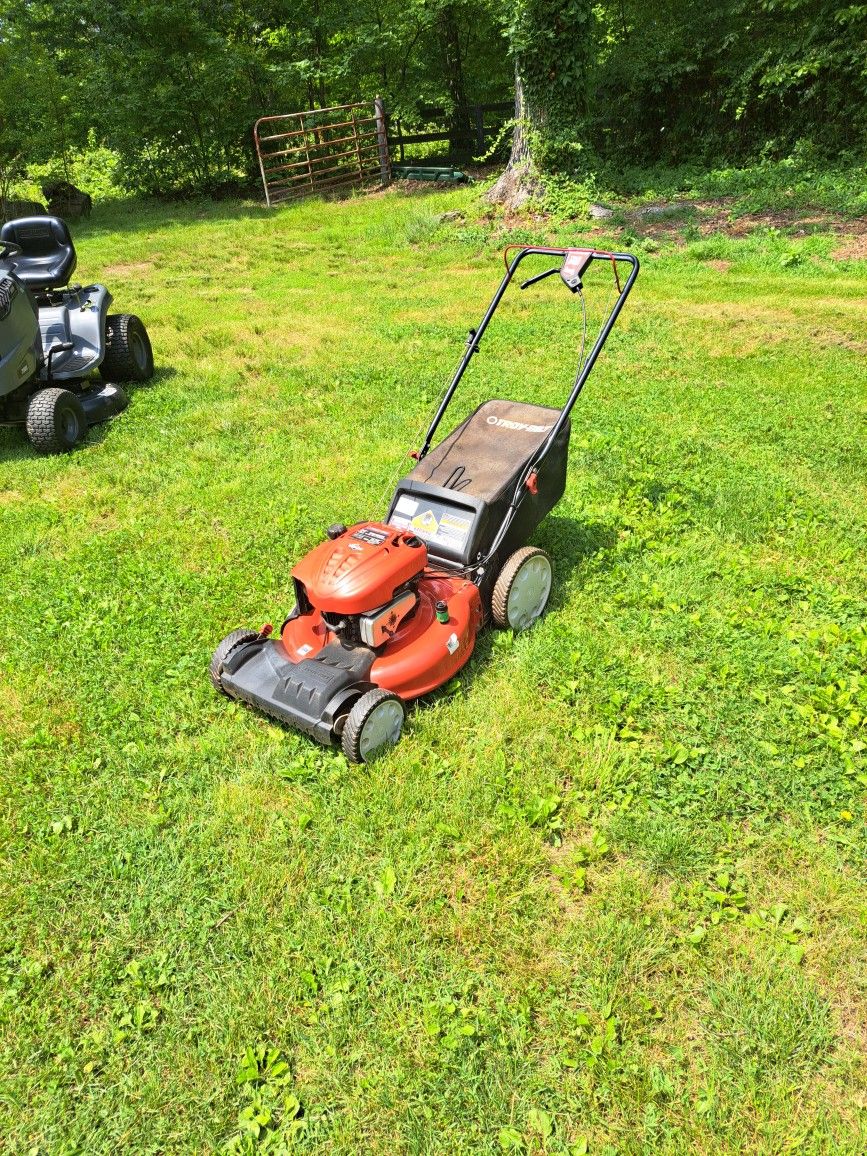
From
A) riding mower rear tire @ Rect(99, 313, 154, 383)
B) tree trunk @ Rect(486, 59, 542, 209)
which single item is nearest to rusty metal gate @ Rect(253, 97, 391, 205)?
tree trunk @ Rect(486, 59, 542, 209)

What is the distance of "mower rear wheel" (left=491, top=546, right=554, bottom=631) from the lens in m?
4.11

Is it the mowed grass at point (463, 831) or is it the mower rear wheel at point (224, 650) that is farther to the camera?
the mower rear wheel at point (224, 650)

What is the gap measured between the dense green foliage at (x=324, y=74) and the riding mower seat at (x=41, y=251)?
11803 mm

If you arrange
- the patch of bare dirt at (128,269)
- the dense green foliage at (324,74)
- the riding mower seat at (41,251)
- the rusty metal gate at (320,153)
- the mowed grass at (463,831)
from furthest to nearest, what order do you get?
1. the rusty metal gate at (320,153)
2. the dense green foliage at (324,74)
3. the patch of bare dirt at (128,269)
4. the riding mower seat at (41,251)
5. the mowed grass at (463,831)

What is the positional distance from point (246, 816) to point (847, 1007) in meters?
2.22

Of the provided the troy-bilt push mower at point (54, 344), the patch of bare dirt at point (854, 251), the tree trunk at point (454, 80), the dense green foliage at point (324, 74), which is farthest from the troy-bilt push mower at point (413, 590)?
the tree trunk at point (454, 80)

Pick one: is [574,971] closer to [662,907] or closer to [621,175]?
[662,907]

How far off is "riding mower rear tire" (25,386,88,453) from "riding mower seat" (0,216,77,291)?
1.47 metres

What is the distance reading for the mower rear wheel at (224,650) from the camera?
3.85 metres

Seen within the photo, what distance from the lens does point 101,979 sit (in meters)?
2.80

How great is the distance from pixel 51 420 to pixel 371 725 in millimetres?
4560

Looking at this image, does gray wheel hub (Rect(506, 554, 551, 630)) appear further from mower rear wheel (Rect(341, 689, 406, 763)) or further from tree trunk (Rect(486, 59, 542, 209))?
tree trunk (Rect(486, 59, 542, 209))

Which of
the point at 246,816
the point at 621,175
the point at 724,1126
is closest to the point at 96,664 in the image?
the point at 246,816

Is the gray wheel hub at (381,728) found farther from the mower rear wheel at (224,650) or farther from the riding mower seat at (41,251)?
the riding mower seat at (41,251)
